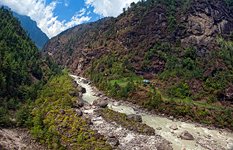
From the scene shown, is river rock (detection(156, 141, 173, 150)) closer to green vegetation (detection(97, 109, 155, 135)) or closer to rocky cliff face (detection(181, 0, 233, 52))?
green vegetation (detection(97, 109, 155, 135))

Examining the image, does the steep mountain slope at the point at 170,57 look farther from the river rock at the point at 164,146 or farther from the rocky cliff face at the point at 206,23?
the river rock at the point at 164,146

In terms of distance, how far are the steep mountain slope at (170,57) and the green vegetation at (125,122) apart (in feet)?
45.6

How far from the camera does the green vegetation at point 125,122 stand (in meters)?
53.2

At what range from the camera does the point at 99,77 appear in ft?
338

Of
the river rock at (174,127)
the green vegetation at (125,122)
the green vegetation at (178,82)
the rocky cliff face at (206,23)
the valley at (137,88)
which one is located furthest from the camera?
the rocky cliff face at (206,23)

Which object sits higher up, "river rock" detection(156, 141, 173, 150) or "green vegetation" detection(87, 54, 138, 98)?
"green vegetation" detection(87, 54, 138, 98)

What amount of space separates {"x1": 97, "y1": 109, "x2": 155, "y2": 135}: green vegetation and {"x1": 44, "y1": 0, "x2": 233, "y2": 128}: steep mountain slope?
13.9 m

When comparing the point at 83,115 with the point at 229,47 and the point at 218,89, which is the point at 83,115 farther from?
the point at 229,47

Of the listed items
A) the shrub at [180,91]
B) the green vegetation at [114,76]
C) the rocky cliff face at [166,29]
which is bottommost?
the shrub at [180,91]

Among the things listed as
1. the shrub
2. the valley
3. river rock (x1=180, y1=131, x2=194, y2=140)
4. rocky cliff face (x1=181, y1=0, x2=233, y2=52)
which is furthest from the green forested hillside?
rocky cliff face (x1=181, y1=0, x2=233, y2=52)

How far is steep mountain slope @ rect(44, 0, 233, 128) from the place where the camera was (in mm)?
75750

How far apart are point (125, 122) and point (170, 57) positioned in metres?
51.0

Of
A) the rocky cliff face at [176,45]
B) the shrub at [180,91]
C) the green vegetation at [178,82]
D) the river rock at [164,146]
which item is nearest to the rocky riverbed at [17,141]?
the river rock at [164,146]

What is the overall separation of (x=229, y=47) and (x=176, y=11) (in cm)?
2981
